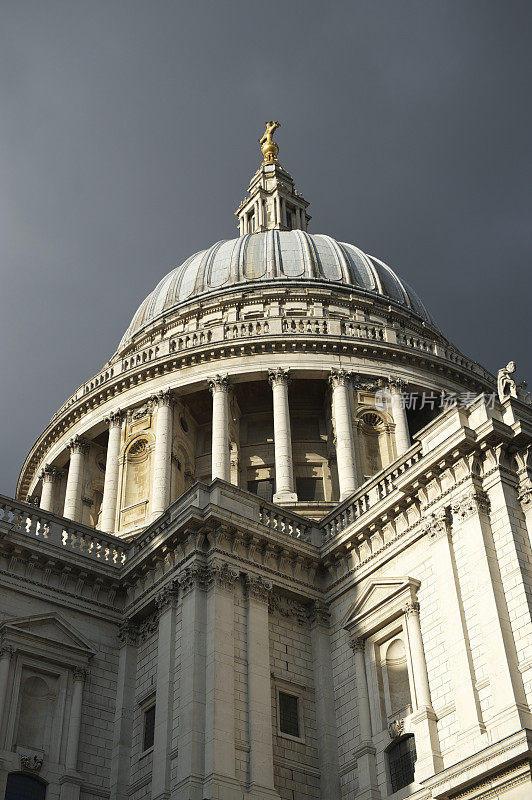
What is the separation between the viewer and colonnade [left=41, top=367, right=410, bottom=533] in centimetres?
4103

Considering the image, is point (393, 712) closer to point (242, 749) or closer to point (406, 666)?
point (406, 666)

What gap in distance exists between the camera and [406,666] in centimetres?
2480

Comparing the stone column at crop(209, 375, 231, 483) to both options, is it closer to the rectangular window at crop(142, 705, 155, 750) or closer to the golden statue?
the rectangular window at crop(142, 705, 155, 750)

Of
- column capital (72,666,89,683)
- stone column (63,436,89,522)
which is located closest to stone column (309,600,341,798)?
column capital (72,666,89,683)

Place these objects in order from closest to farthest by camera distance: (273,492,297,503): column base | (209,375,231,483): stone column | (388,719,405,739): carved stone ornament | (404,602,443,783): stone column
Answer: (404,602,443,783): stone column → (388,719,405,739): carved stone ornament → (273,492,297,503): column base → (209,375,231,483): stone column

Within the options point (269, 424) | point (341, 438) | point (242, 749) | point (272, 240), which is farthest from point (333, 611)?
point (272, 240)

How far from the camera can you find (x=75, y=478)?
151 ft

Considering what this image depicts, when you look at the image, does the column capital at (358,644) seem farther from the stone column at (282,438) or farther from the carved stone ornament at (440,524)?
the stone column at (282,438)

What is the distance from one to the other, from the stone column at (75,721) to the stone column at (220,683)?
4.08m

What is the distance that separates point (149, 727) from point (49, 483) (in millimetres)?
23810

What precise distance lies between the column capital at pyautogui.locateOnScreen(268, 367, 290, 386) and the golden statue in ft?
95.7

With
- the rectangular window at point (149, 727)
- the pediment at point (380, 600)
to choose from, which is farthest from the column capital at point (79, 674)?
the pediment at point (380, 600)

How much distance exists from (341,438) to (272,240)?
17588 mm

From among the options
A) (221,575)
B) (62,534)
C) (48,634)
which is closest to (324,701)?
(221,575)
